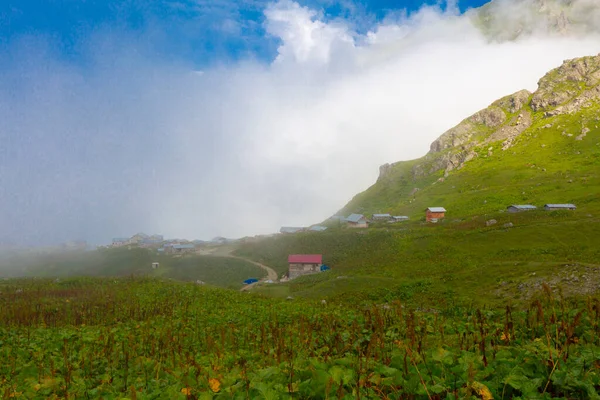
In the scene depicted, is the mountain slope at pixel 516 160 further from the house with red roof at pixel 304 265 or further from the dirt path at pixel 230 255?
the dirt path at pixel 230 255

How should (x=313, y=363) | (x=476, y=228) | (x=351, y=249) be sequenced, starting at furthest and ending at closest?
(x=351, y=249) < (x=476, y=228) < (x=313, y=363)

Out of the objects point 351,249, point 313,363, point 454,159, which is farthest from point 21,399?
point 454,159

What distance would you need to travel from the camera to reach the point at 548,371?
455 centimetres

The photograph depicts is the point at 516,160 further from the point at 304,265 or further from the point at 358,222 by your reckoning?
the point at 304,265

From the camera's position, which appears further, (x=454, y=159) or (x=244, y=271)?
(x=454, y=159)

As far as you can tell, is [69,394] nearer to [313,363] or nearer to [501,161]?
[313,363]

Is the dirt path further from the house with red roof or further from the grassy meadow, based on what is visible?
the house with red roof

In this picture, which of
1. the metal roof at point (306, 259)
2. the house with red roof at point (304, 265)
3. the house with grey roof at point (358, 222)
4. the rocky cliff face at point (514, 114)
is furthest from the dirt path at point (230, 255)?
the rocky cliff face at point (514, 114)

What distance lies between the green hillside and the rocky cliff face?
2.12ft

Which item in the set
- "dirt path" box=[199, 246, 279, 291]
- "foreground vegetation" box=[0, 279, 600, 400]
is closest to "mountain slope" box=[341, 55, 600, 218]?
"dirt path" box=[199, 246, 279, 291]

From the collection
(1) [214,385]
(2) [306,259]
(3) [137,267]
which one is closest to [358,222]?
(2) [306,259]

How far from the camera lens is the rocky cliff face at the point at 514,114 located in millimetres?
165875

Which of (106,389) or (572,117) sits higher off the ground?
(572,117)

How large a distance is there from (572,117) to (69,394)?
200129 millimetres
